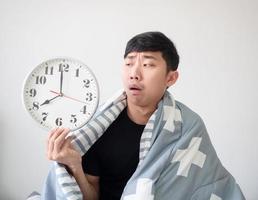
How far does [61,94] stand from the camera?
1611mm

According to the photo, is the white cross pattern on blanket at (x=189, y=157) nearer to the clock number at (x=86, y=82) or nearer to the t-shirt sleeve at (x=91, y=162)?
the t-shirt sleeve at (x=91, y=162)

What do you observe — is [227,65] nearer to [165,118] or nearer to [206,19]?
[206,19]

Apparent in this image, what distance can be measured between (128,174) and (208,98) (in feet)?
2.52

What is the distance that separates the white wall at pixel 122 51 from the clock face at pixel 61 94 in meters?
0.08

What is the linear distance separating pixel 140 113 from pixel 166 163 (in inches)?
7.4

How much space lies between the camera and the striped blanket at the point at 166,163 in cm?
90

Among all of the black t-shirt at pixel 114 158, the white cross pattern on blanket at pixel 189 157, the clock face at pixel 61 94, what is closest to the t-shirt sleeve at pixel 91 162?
the black t-shirt at pixel 114 158

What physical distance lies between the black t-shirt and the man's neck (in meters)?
0.02

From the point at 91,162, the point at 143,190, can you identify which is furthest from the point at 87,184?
the point at 143,190

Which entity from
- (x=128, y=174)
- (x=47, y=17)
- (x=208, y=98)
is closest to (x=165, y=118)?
(x=128, y=174)

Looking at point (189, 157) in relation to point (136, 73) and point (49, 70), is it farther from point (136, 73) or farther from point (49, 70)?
point (49, 70)

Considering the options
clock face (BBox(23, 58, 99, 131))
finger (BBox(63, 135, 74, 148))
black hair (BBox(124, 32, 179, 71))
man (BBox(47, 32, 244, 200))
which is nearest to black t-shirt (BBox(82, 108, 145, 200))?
man (BBox(47, 32, 244, 200))

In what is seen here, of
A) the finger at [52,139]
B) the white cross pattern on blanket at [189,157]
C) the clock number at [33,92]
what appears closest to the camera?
the finger at [52,139]

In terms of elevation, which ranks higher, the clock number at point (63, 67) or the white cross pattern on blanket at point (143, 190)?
the clock number at point (63, 67)
